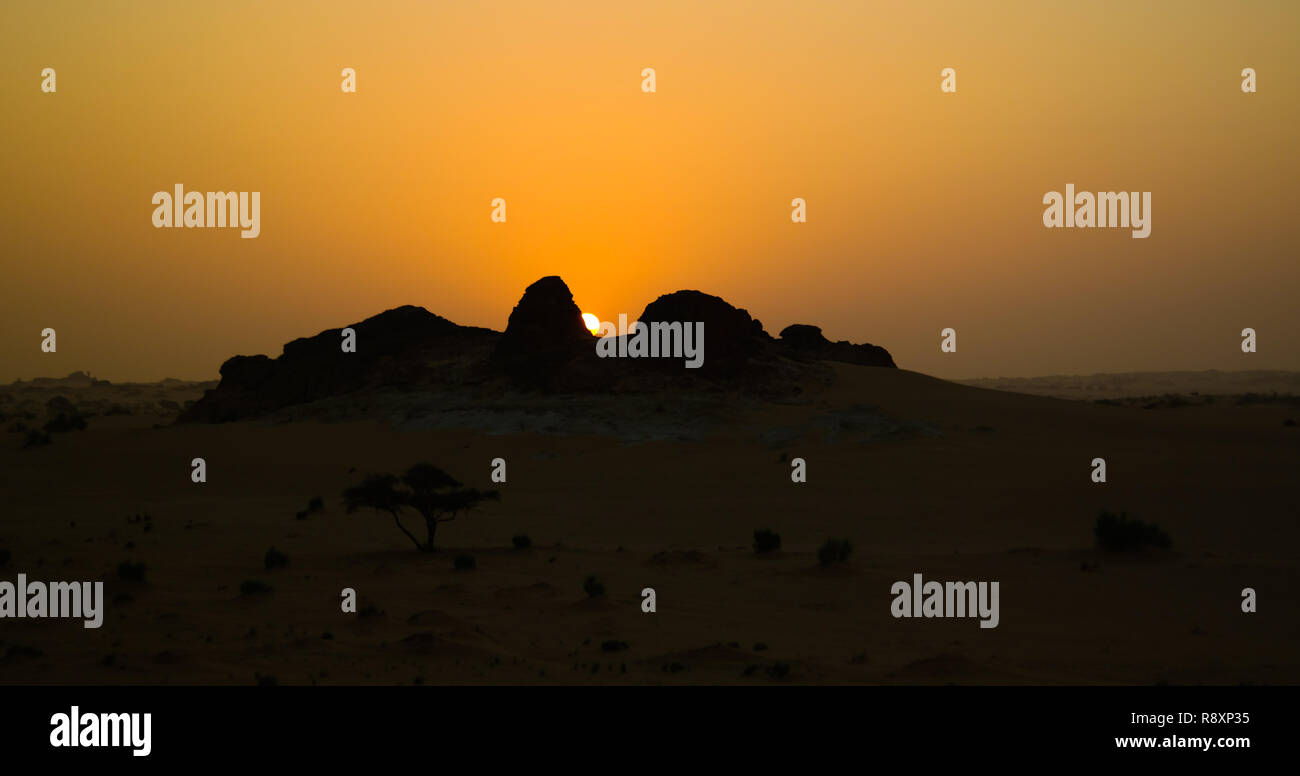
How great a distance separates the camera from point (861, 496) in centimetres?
3195

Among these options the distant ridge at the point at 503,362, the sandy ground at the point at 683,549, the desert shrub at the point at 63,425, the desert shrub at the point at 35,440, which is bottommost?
the sandy ground at the point at 683,549

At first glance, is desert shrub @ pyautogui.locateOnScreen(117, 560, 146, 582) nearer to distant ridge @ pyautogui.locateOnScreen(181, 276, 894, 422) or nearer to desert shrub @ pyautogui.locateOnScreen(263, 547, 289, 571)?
desert shrub @ pyautogui.locateOnScreen(263, 547, 289, 571)

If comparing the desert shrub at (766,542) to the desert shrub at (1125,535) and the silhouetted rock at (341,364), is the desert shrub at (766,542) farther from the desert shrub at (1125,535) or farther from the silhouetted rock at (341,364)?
the silhouetted rock at (341,364)

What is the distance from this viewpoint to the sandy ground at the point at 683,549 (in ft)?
46.2

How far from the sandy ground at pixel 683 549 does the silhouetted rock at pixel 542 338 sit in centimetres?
483

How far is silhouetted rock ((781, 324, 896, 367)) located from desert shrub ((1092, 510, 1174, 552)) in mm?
46993

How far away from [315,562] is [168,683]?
33.9ft

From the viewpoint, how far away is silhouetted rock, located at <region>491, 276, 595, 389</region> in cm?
4984

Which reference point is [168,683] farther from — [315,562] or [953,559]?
[953,559]

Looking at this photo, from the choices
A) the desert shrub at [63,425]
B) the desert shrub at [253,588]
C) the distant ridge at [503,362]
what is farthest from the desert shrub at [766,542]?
the desert shrub at [63,425]

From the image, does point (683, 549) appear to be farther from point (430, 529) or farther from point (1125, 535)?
point (1125, 535)

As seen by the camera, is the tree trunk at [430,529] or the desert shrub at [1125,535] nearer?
the desert shrub at [1125,535]
